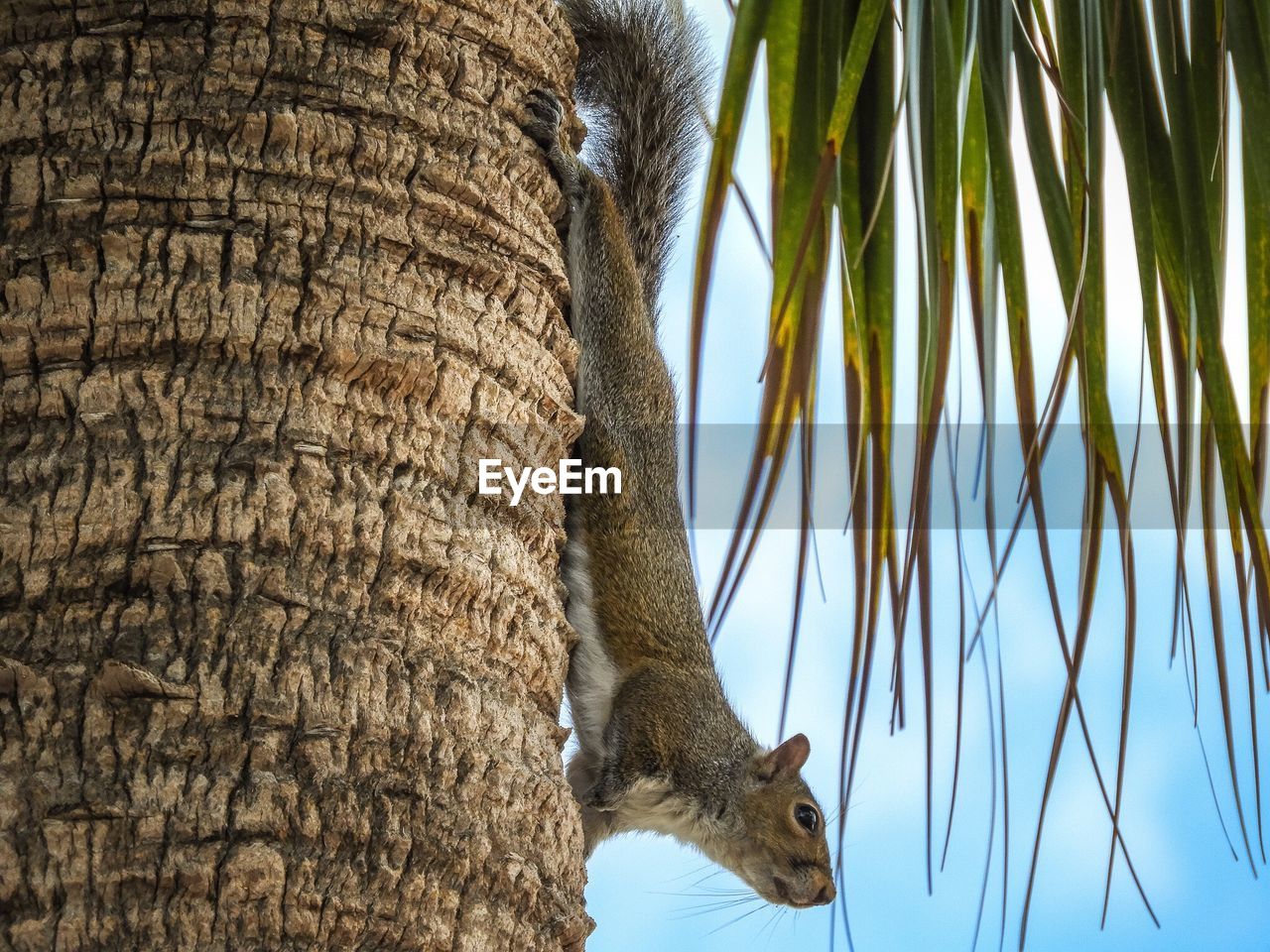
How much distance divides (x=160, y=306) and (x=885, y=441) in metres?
0.80

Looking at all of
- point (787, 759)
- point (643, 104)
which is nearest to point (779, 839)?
point (787, 759)

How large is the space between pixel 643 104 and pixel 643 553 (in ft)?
3.05

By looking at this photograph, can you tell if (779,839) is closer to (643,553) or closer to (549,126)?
(643,553)

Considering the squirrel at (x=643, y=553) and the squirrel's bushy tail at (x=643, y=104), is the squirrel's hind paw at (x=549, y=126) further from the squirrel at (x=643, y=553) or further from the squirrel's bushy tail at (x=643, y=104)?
the squirrel's bushy tail at (x=643, y=104)

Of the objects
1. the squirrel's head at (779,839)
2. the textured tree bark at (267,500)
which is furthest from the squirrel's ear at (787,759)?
the textured tree bark at (267,500)

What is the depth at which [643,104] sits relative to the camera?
2867mm

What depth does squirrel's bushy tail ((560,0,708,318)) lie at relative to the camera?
2859 mm

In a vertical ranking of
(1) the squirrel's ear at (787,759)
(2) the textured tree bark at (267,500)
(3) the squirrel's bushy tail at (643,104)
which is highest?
(3) the squirrel's bushy tail at (643,104)

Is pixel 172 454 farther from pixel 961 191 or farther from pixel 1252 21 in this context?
pixel 1252 21

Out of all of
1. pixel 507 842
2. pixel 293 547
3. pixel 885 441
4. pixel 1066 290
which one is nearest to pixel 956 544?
pixel 885 441

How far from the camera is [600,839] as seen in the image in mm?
2803

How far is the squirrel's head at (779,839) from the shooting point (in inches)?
122

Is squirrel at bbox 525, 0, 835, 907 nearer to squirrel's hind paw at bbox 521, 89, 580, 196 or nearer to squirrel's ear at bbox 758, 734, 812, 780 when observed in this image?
squirrel's ear at bbox 758, 734, 812, 780

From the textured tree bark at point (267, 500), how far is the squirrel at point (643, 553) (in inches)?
30.3
